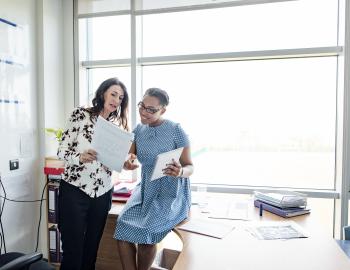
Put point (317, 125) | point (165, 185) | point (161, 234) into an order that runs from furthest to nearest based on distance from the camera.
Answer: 1. point (317, 125)
2. point (165, 185)
3. point (161, 234)

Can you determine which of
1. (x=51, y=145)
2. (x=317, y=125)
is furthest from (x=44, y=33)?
(x=317, y=125)

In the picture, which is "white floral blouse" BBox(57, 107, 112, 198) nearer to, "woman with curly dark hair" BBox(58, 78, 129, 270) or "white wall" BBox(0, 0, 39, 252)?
"woman with curly dark hair" BBox(58, 78, 129, 270)

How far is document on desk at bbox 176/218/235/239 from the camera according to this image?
1.50 m

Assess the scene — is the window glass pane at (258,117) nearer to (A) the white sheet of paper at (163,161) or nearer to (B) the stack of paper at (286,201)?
(B) the stack of paper at (286,201)

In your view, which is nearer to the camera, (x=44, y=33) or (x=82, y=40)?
(x=44, y=33)

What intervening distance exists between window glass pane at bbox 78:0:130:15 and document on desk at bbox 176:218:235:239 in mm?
2227

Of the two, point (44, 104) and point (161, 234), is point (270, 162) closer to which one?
point (161, 234)

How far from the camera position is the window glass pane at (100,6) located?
9.47 feet

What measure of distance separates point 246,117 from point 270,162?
49cm

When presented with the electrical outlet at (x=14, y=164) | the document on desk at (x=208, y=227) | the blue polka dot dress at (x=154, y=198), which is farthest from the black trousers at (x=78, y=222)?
the electrical outlet at (x=14, y=164)

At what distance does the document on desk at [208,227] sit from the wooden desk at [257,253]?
41 millimetres

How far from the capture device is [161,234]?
166cm

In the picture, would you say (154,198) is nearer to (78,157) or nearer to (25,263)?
(78,157)

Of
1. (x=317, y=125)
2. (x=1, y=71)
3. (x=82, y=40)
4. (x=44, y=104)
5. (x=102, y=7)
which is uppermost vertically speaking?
(x=102, y=7)
